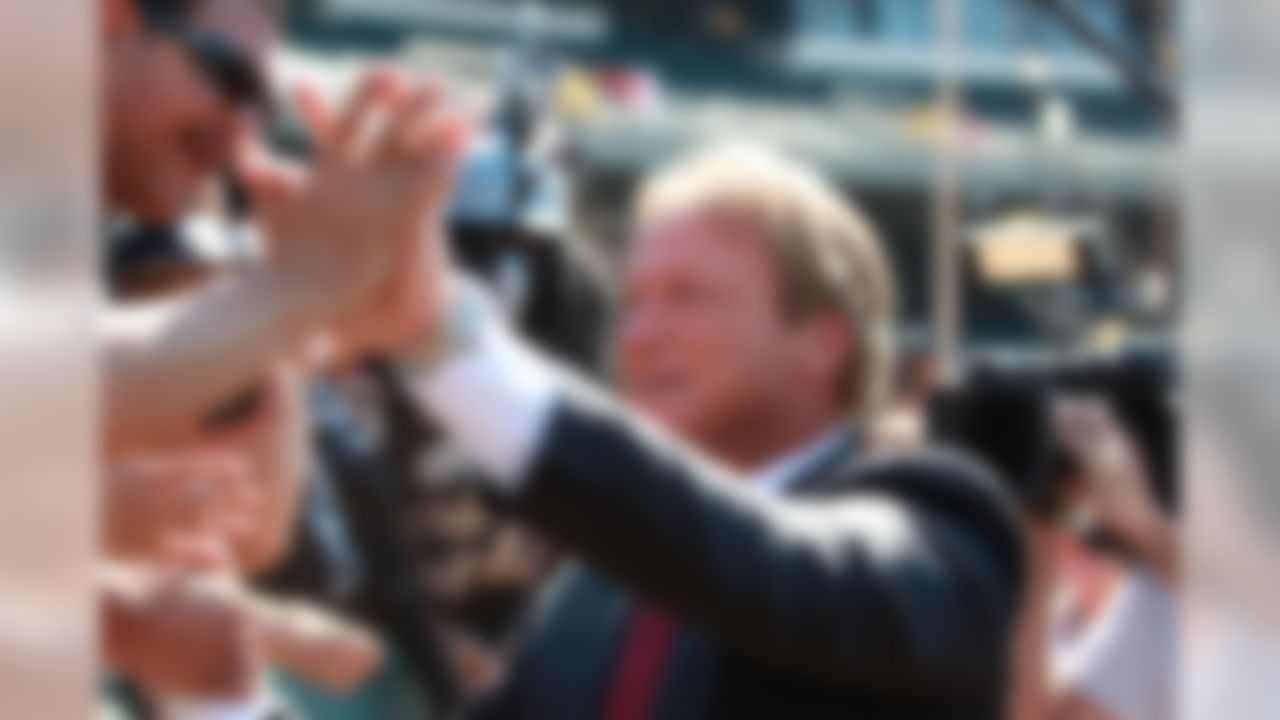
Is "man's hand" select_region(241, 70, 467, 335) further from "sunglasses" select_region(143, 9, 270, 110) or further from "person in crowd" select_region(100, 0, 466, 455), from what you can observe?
"sunglasses" select_region(143, 9, 270, 110)

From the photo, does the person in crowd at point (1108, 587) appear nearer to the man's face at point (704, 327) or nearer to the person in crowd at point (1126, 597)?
the person in crowd at point (1126, 597)

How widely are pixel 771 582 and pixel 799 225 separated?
0.92 feet

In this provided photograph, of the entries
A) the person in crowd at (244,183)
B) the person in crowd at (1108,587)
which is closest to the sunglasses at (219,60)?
the person in crowd at (244,183)

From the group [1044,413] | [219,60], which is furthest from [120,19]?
→ [1044,413]

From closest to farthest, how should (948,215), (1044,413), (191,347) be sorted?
(191,347) < (1044,413) < (948,215)

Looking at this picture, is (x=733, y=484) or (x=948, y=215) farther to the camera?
(x=948, y=215)

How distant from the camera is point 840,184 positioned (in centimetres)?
194

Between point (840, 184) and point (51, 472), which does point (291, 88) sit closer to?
point (51, 472)

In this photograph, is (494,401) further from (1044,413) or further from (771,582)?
(1044,413)

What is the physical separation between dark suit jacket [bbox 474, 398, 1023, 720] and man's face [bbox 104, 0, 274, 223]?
0.65ft

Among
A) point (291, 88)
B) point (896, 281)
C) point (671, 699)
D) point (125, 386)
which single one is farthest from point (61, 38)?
point (896, 281)

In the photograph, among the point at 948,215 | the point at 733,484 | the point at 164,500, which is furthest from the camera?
the point at 948,215

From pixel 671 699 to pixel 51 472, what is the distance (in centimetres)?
89

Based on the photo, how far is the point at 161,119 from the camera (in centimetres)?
105
